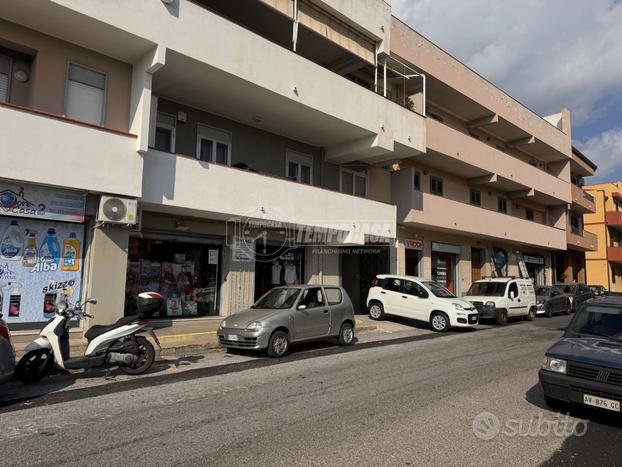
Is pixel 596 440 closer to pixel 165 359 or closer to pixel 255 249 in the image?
pixel 165 359

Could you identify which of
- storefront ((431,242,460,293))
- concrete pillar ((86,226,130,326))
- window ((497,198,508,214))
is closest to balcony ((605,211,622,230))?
window ((497,198,508,214))

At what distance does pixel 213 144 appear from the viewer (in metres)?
14.1

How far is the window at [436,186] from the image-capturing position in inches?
876

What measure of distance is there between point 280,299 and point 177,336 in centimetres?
257

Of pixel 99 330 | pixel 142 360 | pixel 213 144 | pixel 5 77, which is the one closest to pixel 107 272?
pixel 99 330

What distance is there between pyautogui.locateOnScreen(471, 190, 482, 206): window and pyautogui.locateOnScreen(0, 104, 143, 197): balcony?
19.8m

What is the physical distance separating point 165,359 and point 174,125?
7.09 meters

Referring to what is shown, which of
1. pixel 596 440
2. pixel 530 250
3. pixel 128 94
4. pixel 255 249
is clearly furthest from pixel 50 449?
pixel 530 250

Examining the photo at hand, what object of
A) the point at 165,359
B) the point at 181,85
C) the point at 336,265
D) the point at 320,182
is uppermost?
the point at 181,85

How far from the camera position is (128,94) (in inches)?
438

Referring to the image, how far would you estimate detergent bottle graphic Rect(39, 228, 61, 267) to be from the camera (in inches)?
386

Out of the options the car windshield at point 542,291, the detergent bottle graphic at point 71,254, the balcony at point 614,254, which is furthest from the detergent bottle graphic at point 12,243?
the balcony at point 614,254

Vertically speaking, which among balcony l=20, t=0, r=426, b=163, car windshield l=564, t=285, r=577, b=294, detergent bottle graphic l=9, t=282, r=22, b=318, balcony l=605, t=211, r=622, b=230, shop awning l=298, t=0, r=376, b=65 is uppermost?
shop awning l=298, t=0, r=376, b=65

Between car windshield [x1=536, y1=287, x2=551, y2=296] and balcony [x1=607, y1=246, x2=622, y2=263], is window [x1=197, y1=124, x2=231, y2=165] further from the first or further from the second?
balcony [x1=607, y1=246, x2=622, y2=263]
